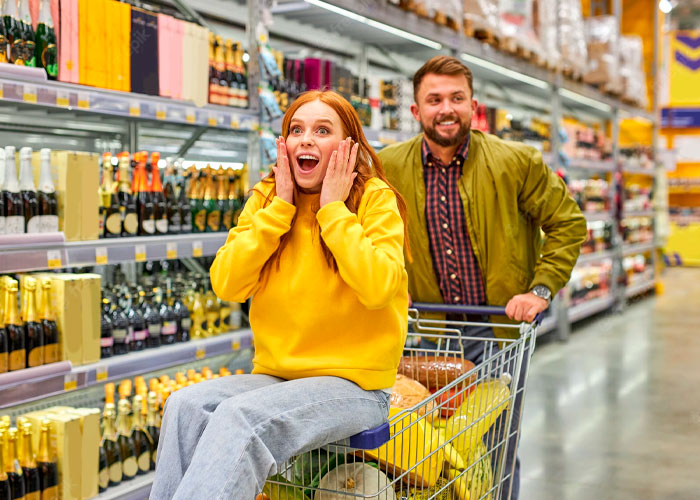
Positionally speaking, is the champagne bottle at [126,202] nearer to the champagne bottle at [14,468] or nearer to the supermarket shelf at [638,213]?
the champagne bottle at [14,468]

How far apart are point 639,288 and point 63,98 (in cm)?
858

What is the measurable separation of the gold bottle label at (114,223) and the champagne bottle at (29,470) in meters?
0.91

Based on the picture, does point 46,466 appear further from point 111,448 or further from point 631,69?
point 631,69

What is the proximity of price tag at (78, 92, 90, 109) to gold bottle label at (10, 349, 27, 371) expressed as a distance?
957 mm

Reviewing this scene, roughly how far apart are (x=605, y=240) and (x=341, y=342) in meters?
7.67

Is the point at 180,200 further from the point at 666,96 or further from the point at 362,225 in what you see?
the point at 666,96

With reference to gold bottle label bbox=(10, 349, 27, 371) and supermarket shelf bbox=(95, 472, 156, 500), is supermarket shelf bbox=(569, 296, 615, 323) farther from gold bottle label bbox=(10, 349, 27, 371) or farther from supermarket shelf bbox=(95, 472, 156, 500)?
gold bottle label bbox=(10, 349, 27, 371)

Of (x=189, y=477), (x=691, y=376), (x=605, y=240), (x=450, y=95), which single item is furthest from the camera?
(x=605, y=240)

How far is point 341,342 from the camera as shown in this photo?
1.72m

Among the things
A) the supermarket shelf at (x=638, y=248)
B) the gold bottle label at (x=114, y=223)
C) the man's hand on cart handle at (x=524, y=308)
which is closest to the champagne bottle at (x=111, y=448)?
the gold bottle label at (x=114, y=223)

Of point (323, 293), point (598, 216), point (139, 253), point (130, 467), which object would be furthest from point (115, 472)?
point (598, 216)

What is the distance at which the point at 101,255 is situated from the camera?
3.05 metres

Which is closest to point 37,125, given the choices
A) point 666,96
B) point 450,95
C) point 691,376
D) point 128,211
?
point 128,211

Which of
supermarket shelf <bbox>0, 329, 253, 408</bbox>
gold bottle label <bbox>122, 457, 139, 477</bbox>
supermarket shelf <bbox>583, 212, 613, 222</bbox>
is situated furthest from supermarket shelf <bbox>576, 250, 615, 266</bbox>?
gold bottle label <bbox>122, 457, 139, 477</bbox>
